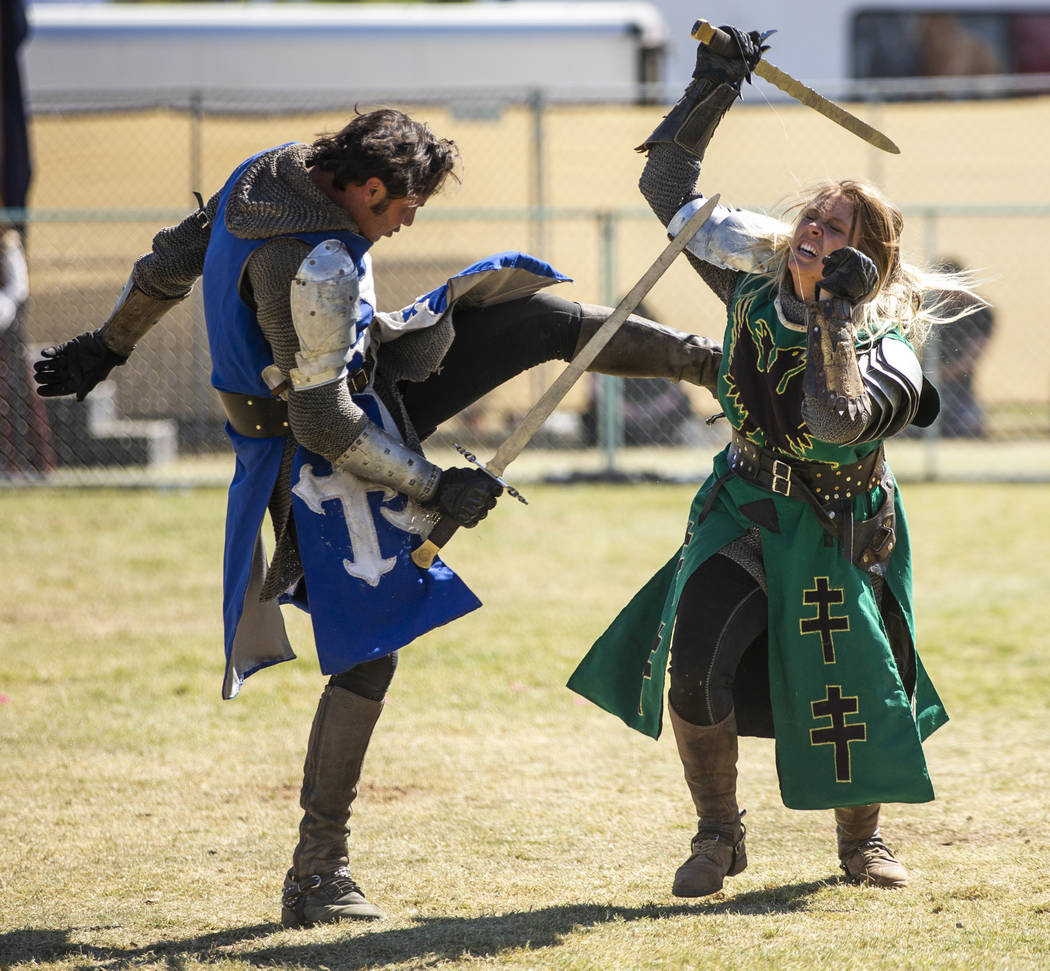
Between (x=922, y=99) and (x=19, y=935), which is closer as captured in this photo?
(x=19, y=935)

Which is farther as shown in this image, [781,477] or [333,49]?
[333,49]

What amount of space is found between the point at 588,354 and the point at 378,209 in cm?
57

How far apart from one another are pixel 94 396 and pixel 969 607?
6556 millimetres

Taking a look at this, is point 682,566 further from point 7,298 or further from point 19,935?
point 7,298

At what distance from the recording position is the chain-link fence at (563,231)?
1023cm

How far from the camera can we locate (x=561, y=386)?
3080 mm

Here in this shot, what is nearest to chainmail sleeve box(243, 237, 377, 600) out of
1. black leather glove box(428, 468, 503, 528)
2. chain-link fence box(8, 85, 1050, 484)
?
black leather glove box(428, 468, 503, 528)

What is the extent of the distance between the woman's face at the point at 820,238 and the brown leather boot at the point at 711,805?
955 millimetres

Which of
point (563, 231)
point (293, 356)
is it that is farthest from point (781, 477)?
point (563, 231)

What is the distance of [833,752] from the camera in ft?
9.77

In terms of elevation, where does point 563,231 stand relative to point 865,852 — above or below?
above

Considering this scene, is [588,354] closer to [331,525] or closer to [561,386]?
[561,386]

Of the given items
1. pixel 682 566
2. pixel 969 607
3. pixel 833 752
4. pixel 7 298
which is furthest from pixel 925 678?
pixel 7 298

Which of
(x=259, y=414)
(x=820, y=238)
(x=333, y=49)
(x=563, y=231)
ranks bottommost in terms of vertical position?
(x=259, y=414)
